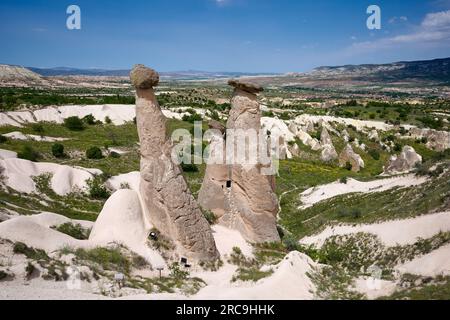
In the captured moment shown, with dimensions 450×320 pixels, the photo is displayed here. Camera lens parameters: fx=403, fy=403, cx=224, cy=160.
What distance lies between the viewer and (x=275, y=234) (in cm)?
1719

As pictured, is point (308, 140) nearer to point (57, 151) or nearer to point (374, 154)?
point (374, 154)

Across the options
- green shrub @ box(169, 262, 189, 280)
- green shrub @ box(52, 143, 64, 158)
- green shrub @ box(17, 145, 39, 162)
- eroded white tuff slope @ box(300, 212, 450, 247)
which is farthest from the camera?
green shrub @ box(52, 143, 64, 158)

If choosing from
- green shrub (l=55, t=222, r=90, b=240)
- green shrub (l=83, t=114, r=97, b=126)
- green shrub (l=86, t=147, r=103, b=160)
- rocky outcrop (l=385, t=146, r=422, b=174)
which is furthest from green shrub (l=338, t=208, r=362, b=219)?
green shrub (l=83, t=114, r=97, b=126)

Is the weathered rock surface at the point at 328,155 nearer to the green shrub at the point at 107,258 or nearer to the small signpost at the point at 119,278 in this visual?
Result: the green shrub at the point at 107,258

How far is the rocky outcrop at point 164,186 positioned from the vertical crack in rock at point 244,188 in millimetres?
2907

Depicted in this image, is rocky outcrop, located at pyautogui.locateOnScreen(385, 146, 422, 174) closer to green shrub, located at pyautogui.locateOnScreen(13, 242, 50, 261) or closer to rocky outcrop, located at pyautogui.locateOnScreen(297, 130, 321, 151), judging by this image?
rocky outcrop, located at pyautogui.locateOnScreen(297, 130, 321, 151)

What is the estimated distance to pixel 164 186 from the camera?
46.7 feet

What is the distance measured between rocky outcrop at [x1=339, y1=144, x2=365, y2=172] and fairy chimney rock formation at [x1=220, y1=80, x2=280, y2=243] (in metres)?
36.6

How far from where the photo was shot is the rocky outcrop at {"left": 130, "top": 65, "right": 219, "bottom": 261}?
46.4 feet

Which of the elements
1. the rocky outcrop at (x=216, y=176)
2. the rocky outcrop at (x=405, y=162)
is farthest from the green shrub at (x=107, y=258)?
the rocky outcrop at (x=405, y=162)

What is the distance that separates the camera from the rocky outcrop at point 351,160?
167 ft

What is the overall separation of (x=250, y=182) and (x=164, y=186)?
413 centimetres

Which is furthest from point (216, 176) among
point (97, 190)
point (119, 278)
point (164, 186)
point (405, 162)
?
point (405, 162)
